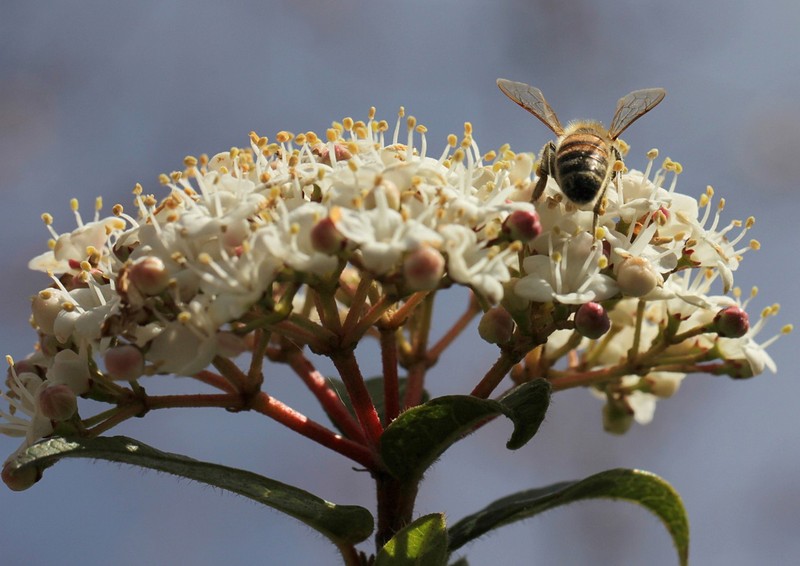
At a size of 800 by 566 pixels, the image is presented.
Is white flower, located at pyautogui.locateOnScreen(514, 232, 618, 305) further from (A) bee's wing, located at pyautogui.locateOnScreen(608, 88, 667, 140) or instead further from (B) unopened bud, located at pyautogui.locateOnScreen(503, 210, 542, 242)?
(A) bee's wing, located at pyautogui.locateOnScreen(608, 88, 667, 140)

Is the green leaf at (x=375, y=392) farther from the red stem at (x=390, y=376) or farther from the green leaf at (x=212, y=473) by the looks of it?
the green leaf at (x=212, y=473)

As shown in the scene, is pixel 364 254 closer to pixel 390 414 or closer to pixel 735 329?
pixel 390 414

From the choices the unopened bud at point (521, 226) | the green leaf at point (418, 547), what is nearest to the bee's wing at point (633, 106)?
the unopened bud at point (521, 226)

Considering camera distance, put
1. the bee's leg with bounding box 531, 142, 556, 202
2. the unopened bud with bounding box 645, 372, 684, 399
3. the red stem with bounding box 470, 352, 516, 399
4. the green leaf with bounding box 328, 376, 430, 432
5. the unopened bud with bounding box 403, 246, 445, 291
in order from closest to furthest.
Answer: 1. the unopened bud with bounding box 403, 246, 445, 291
2. the red stem with bounding box 470, 352, 516, 399
3. the bee's leg with bounding box 531, 142, 556, 202
4. the green leaf with bounding box 328, 376, 430, 432
5. the unopened bud with bounding box 645, 372, 684, 399

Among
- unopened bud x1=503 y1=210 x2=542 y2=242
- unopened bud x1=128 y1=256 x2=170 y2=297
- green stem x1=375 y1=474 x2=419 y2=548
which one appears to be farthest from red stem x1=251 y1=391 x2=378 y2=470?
unopened bud x1=503 y1=210 x2=542 y2=242

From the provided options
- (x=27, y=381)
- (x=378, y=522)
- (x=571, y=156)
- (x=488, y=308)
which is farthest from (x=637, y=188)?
(x=27, y=381)

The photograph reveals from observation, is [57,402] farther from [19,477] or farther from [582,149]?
[582,149]
